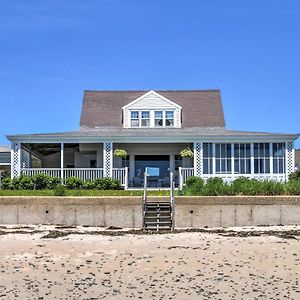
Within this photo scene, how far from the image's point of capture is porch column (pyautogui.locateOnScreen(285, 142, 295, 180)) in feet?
92.5

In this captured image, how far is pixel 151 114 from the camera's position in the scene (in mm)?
33000

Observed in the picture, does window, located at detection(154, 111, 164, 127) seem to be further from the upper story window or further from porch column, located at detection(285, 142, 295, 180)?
porch column, located at detection(285, 142, 295, 180)

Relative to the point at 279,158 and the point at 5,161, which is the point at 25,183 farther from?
the point at 5,161

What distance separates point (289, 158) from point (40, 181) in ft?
41.8

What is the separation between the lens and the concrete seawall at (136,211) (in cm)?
1808

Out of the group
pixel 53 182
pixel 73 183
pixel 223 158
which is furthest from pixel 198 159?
pixel 53 182

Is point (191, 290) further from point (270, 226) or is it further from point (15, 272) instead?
point (270, 226)

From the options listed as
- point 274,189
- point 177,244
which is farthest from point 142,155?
point 177,244

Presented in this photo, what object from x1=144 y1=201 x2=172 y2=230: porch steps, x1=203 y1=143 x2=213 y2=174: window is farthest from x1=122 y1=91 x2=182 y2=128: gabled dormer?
x1=144 y1=201 x2=172 y2=230: porch steps

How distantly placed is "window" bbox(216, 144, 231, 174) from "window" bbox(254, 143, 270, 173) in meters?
1.43

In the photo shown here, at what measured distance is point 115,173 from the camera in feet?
94.6

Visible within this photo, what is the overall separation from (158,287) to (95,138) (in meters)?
19.5

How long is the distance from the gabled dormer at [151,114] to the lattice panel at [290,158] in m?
7.17

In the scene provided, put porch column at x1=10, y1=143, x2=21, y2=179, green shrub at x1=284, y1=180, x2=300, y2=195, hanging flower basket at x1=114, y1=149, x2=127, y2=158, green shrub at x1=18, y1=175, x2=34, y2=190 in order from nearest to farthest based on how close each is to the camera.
Result: green shrub at x1=284, y1=180, x2=300, y2=195, green shrub at x1=18, y1=175, x2=34, y2=190, porch column at x1=10, y1=143, x2=21, y2=179, hanging flower basket at x1=114, y1=149, x2=127, y2=158
